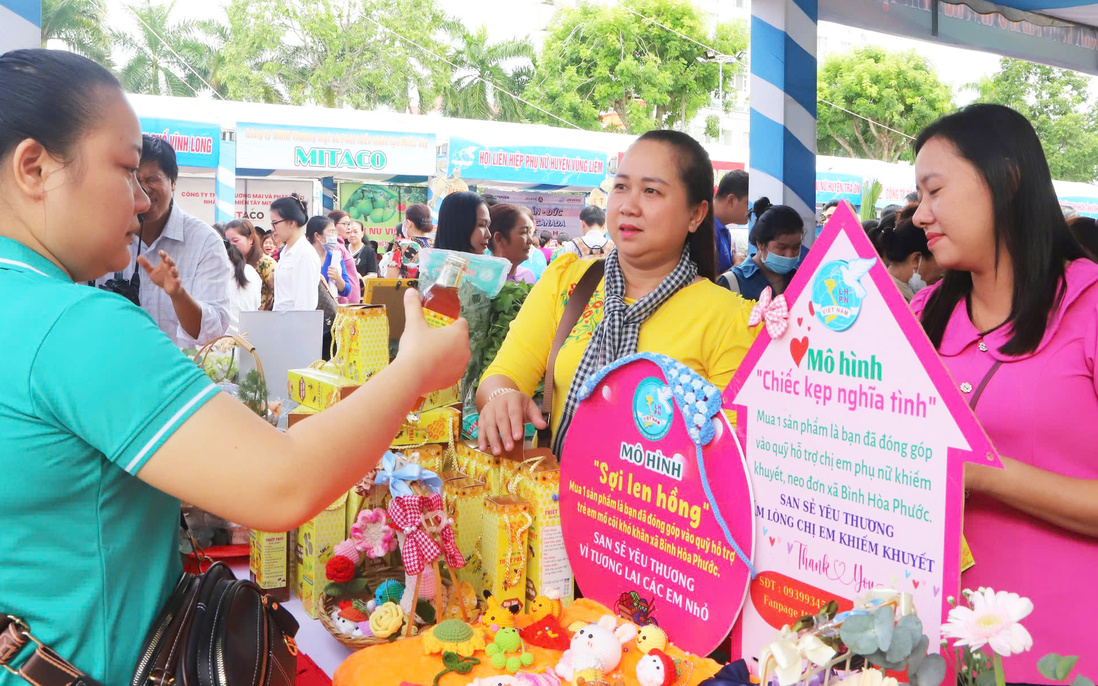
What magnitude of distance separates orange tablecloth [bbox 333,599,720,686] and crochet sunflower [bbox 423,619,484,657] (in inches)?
0.7

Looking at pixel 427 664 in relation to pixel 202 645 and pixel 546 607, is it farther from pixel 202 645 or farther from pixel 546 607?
pixel 202 645

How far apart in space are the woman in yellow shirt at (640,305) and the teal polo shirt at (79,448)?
2.44 feet

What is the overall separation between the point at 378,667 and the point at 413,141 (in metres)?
10.8

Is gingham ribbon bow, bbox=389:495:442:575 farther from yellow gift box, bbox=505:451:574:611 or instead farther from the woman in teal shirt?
the woman in teal shirt

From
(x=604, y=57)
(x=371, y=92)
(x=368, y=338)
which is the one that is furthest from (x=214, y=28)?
(x=368, y=338)

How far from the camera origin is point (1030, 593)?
1.17 m

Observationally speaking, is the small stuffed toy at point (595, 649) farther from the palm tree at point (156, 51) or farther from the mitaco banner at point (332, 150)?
the palm tree at point (156, 51)

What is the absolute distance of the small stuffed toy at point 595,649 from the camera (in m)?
1.18

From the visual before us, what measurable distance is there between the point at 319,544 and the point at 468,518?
29 cm

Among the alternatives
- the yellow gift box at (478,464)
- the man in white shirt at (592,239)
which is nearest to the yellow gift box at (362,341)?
the yellow gift box at (478,464)

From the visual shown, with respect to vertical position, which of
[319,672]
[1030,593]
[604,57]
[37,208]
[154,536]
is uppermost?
[604,57]

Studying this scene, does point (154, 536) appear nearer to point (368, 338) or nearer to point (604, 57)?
point (368, 338)

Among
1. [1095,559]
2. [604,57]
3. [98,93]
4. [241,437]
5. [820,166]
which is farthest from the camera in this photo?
[604,57]

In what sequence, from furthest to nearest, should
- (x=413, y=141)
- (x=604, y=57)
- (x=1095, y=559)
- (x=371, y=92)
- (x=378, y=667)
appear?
1. (x=604, y=57)
2. (x=371, y=92)
3. (x=413, y=141)
4. (x=378, y=667)
5. (x=1095, y=559)
